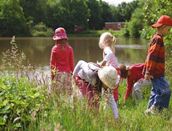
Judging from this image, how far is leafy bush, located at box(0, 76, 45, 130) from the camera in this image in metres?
5.24

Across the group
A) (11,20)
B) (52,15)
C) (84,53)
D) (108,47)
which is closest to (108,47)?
(108,47)

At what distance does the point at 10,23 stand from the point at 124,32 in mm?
27867

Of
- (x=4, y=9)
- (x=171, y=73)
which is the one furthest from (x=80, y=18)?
(x=171, y=73)

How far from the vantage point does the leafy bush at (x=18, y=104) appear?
524cm

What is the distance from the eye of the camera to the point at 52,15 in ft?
357

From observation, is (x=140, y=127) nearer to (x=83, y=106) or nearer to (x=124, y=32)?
(x=83, y=106)

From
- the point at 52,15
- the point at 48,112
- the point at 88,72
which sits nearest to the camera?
the point at 48,112

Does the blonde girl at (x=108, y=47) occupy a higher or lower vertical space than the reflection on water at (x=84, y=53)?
higher

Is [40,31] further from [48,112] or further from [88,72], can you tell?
[48,112]

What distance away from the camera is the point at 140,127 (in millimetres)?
6402

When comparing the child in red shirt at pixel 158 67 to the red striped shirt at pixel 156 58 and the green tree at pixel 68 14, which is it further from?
the green tree at pixel 68 14

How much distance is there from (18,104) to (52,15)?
104 meters

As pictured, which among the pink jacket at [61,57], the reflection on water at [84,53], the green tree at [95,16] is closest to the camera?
the pink jacket at [61,57]

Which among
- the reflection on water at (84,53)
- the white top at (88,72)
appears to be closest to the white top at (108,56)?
the white top at (88,72)
